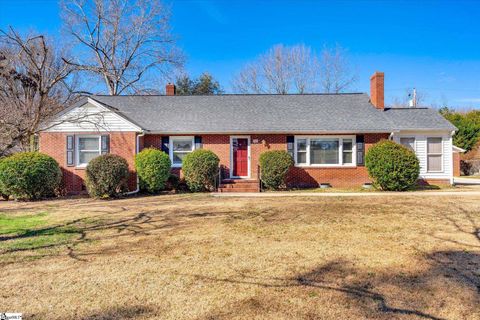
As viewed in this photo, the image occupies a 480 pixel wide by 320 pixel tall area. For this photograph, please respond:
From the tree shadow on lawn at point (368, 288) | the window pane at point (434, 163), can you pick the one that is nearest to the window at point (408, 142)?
the window pane at point (434, 163)

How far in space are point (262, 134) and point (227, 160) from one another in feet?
6.99

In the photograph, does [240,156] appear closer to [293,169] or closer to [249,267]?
[293,169]

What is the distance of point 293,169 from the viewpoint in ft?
51.5

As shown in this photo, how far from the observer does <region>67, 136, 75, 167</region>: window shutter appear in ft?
48.5

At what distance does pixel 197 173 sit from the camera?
14.2 metres

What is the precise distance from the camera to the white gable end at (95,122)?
1452 cm

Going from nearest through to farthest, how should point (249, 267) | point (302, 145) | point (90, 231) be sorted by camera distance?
point (249, 267) < point (90, 231) < point (302, 145)

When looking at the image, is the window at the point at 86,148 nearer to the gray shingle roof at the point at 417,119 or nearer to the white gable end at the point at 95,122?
the white gable end at the point at 95,122

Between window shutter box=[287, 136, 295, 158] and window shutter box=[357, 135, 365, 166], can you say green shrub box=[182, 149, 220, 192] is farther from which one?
window shutter box=[357, 135, 365, 166]

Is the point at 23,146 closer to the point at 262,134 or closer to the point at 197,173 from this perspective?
the point at 197,173

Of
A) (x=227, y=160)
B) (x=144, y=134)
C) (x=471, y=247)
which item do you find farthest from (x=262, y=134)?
(x=471, y=247)

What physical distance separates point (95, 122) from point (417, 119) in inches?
623

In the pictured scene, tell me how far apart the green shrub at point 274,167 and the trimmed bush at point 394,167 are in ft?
12.2

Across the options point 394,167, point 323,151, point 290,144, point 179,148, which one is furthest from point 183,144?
point 394,167
